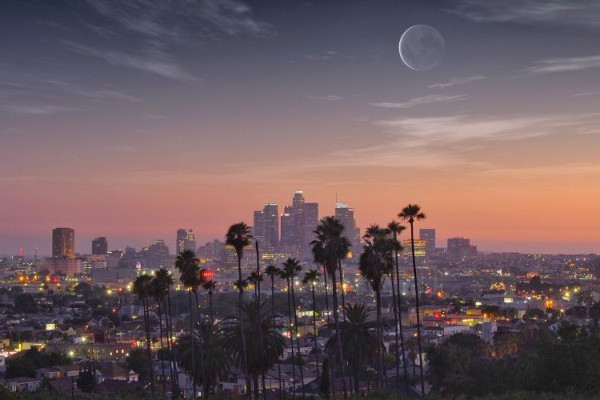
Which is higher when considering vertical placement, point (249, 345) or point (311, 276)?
point (311, 276)

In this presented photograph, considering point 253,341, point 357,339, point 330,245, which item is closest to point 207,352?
point 253,341

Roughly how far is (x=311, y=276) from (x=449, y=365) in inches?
898

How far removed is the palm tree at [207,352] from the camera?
65.6 m

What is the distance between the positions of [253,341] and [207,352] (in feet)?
22.8

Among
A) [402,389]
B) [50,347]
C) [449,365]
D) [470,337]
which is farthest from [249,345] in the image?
[50,347]

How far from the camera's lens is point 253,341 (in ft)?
200

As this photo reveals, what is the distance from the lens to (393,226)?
66.6 meters

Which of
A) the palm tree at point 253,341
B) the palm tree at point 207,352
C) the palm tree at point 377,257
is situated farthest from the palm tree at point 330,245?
the palm tree at point 207,352

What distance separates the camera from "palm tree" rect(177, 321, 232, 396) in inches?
2581

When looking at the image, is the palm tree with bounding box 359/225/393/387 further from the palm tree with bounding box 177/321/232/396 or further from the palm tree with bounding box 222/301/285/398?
the palm tree with bounding box 177/321/232/396

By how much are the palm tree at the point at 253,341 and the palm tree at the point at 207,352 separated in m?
3.16

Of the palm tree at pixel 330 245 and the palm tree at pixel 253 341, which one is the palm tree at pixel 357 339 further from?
the palm tree at pixel 253 341

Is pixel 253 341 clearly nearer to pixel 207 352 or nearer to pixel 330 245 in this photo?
pixel 207 352

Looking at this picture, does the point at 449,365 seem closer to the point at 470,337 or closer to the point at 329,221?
the point at 329,221
